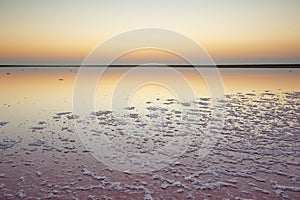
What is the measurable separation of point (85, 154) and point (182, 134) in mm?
4564

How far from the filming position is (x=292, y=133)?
11.6 m

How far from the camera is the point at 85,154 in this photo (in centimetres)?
918

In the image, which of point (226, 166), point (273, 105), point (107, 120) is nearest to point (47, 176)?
point (226, 166)

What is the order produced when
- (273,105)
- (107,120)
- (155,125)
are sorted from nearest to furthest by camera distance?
(155,125), (107,120), (273,105)

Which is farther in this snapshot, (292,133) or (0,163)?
(292,133)

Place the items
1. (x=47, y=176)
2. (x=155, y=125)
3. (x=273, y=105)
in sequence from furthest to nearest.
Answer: (x=273, y=105) < (x=155, y=125) < (x=47, y=176)

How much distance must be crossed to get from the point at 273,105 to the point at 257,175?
530 inches

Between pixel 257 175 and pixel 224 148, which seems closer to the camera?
pixel 257 175

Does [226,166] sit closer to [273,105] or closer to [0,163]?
[0,163]

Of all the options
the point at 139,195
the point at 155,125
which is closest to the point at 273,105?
the point at 155,125

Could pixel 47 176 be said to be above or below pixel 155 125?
below

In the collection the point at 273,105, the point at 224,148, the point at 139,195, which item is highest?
the point at 273,105

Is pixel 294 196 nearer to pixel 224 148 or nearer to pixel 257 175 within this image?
pixel 257 175

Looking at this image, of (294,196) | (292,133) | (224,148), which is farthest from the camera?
(292,133)
